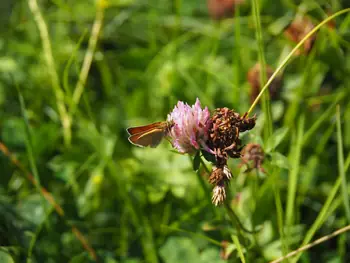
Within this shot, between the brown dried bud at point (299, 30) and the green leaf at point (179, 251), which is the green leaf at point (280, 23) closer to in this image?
the brown dried bud at point (299, 30)

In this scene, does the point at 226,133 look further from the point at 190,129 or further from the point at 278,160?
the point at 278,160

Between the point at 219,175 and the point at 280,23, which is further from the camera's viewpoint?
the point at 280,23

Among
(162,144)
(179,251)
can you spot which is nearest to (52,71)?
(162,144)

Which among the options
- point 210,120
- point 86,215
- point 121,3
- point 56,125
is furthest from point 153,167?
point 121,3

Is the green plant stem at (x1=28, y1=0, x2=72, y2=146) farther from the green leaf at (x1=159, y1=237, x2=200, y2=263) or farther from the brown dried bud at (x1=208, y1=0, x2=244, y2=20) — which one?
the brown dried bud at (x1=208, y1=0, x2=244, y2=20)

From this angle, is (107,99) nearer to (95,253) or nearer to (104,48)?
(104,48)

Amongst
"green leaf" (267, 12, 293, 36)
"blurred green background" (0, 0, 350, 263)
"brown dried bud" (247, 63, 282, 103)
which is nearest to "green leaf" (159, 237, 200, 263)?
"blurred green background" (0, 0, 350, 263)

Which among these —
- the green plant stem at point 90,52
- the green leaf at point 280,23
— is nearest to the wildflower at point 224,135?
the green plant stem at point 90,52
